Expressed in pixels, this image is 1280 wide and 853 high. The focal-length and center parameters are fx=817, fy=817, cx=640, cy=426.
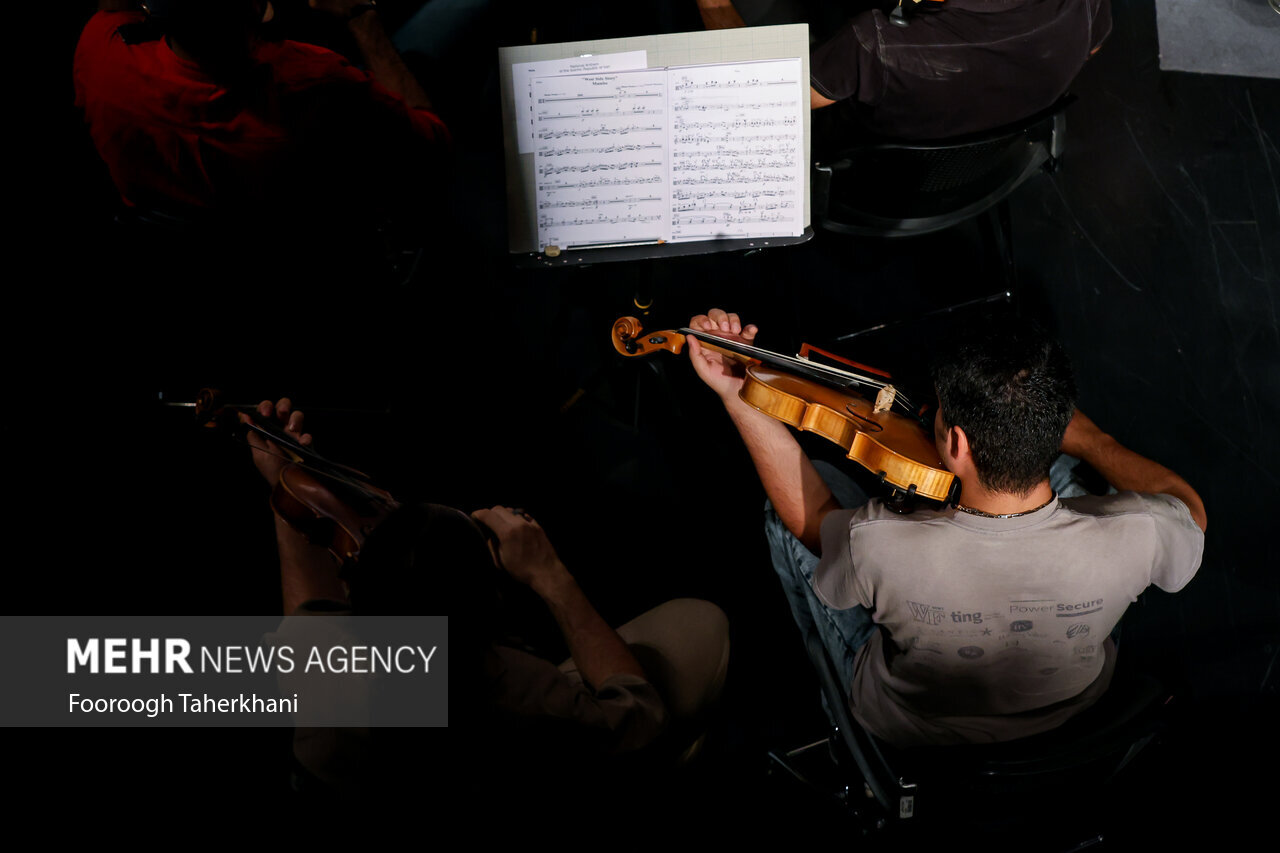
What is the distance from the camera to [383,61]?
2.33 metres

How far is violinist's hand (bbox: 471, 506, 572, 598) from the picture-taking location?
1841 millimetres

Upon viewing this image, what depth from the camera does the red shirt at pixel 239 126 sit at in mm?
1828

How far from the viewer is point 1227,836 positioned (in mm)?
2170

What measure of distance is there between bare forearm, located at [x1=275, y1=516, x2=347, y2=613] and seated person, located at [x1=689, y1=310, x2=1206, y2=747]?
114cm

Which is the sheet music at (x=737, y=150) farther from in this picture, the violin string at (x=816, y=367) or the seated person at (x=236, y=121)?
the seated person at (x=236, y=121)

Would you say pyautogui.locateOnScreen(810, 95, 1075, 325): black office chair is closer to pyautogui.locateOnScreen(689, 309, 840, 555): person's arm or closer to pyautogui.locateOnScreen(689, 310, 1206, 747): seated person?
pyautogui.locateOnScreen(689, 309, 840, 555): person's arm

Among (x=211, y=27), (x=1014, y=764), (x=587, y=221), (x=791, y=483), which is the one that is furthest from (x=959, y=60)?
(x=211, y=27)

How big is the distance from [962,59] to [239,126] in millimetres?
1649

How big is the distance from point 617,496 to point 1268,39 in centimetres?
274

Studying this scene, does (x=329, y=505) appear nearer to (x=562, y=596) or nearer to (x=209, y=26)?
(x=562, y=596)

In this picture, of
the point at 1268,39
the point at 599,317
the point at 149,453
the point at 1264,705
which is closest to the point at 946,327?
the point at 599,317

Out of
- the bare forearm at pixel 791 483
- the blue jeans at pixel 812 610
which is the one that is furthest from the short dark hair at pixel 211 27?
the blue jeans at pixel 812 610

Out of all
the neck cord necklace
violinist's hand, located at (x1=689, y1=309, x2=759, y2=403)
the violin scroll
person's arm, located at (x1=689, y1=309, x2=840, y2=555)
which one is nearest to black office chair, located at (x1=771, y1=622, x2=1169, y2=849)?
the neck cord necklace

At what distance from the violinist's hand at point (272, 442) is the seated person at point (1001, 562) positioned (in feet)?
4.35
